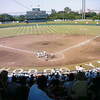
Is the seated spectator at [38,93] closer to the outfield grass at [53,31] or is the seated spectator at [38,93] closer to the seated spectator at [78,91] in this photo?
the seated spectator at [78,91]

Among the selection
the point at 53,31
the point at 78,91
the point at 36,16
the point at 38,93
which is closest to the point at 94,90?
the point at 78,91

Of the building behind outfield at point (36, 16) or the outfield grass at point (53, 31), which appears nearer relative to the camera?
the outfield grass at point (53, 31)

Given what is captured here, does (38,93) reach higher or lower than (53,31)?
lower

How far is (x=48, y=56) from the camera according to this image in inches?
923

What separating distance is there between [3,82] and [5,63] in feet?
54.7

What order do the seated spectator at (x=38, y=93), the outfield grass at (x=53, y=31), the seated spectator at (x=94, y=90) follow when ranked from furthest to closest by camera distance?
the outfield grass at (x=53, y=31), the seated spectator at (x=94, y=90), the seated spectator at (x=38, y=93)

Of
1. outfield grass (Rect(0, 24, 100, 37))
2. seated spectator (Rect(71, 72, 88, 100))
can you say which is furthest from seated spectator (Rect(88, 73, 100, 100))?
outfield grass (Rect(0, 24, 100, 37))

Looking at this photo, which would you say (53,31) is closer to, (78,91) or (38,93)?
(78,91)

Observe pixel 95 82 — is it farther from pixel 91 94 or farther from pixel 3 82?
pixel 3 82

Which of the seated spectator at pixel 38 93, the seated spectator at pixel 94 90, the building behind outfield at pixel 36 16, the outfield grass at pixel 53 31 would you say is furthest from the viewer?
the building behind outfield at pixel 36 16

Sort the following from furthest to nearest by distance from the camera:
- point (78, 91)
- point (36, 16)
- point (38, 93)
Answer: point (36, 16)
point (78, 91)
point (38, 93)

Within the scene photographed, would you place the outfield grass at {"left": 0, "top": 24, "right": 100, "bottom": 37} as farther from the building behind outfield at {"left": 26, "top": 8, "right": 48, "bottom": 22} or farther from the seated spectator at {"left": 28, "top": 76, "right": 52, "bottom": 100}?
the seated spectator at {"left": 28, "top": 76, "right": 52, "bottom": 100}

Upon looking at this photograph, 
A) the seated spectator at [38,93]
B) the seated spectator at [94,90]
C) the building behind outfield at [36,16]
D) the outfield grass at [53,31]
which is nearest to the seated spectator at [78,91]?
the seated spectator at [94,90]

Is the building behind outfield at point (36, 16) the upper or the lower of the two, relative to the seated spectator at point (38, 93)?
upper
